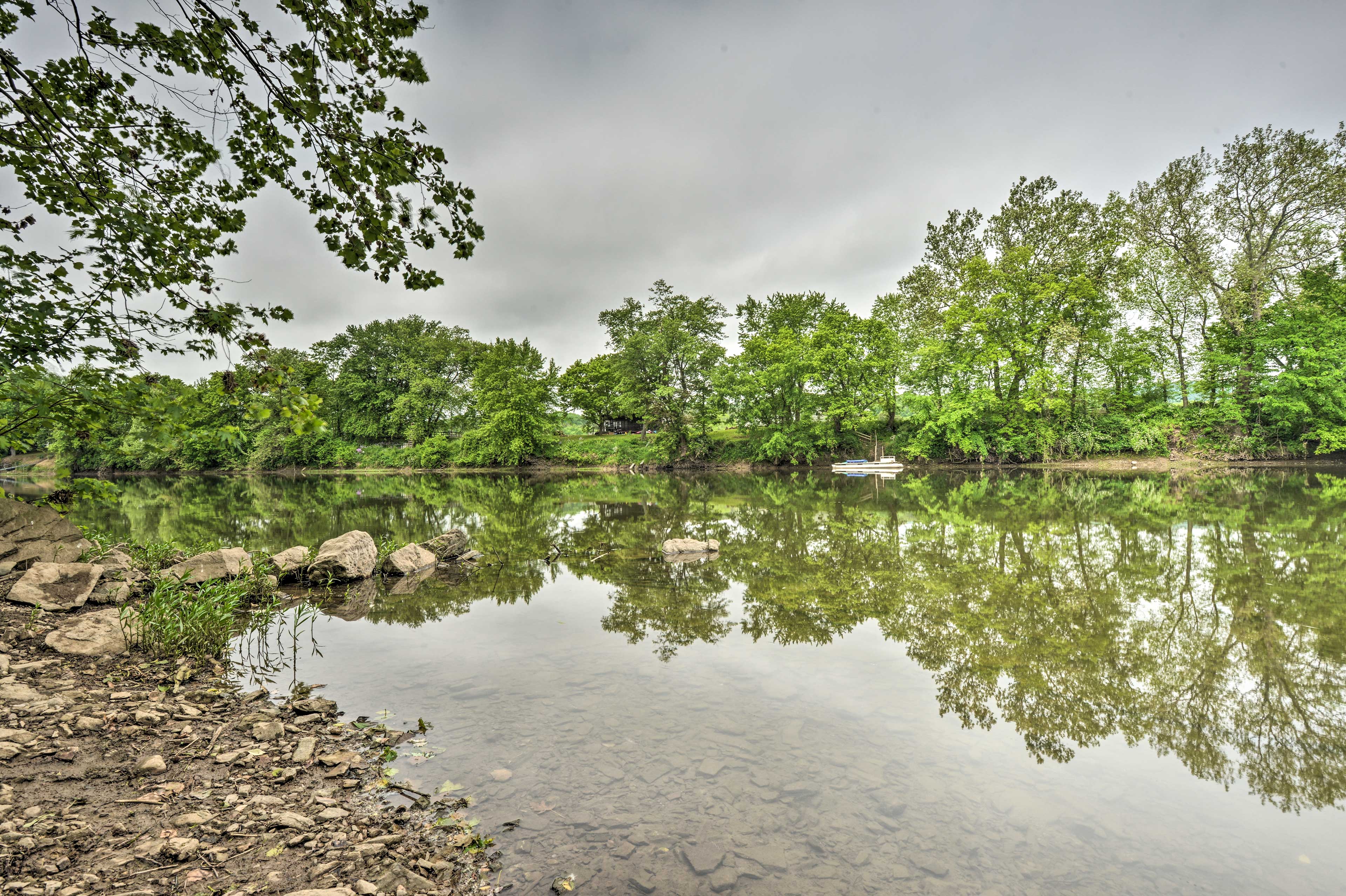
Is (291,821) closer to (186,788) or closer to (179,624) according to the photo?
(186,788)

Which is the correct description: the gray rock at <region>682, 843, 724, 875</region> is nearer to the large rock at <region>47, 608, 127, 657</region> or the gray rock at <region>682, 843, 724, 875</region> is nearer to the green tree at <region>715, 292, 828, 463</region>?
the large rock at <region>47, 608, 127, 657</region>

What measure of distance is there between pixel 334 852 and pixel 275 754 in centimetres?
180

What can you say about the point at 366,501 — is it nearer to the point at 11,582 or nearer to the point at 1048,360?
the point at 11,582

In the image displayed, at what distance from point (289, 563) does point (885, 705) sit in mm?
11579

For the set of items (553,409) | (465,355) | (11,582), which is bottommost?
(11,582)

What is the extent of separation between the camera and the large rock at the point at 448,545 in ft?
45.3

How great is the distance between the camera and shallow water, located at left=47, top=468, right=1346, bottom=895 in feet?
11.6

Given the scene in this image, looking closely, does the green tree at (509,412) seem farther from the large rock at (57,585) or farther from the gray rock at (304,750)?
the gray rock at (304,750)

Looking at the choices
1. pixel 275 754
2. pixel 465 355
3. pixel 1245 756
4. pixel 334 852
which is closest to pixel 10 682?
pixel 275 754

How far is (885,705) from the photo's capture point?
18.3ft

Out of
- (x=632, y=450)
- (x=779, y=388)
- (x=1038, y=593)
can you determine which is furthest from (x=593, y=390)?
(x=1038, y=593)

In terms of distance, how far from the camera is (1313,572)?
9.65 m

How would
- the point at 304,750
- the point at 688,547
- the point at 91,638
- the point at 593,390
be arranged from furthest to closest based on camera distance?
the point at 593,390
the point at 688,547
the point at 91,638
the point at 304,750

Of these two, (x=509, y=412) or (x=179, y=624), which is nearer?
(x=179, y=624)
